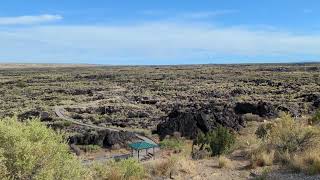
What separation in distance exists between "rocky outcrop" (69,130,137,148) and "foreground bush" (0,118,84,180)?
68.8ft

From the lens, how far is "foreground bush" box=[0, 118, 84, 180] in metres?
9.40

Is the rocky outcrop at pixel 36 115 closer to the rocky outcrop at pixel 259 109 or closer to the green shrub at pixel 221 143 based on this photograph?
the rocky outcrop at pixel 259 109

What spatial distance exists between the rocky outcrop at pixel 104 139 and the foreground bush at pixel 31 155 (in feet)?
68.8

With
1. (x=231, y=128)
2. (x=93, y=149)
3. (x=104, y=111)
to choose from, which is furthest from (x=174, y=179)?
(x=104, y=111)

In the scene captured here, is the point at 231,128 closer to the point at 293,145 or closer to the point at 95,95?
the point at 293,145

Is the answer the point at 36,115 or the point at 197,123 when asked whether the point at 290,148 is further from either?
the point at 36,115

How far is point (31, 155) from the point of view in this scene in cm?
941

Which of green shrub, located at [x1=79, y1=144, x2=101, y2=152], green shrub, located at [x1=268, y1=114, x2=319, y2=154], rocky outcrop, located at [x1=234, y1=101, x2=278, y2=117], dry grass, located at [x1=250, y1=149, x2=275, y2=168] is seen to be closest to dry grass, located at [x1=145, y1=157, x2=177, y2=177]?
dry grass, located at [x1=250, y1=149, x2=275, y2=168]

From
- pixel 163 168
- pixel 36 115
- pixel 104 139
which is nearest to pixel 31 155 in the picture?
pixel 163 168

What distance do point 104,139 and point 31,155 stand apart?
2270 centimetres

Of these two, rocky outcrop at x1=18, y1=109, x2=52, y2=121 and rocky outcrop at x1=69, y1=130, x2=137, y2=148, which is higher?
rocky outcrop at x1=69, y1=130, x2=137, y2=148

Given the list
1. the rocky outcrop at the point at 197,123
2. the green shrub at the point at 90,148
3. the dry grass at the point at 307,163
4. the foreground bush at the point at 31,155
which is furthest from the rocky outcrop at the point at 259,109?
the foreground bush at the point at 31,155

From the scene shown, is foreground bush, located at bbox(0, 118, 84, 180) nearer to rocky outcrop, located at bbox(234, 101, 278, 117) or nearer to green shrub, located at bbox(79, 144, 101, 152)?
green shrub, located at bbox(79, 144, 101, 152)

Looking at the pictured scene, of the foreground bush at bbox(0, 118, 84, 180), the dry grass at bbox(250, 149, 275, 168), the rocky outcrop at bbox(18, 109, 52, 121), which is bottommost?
the rocky outcrop at bbox(18, 109, 52, 121)
